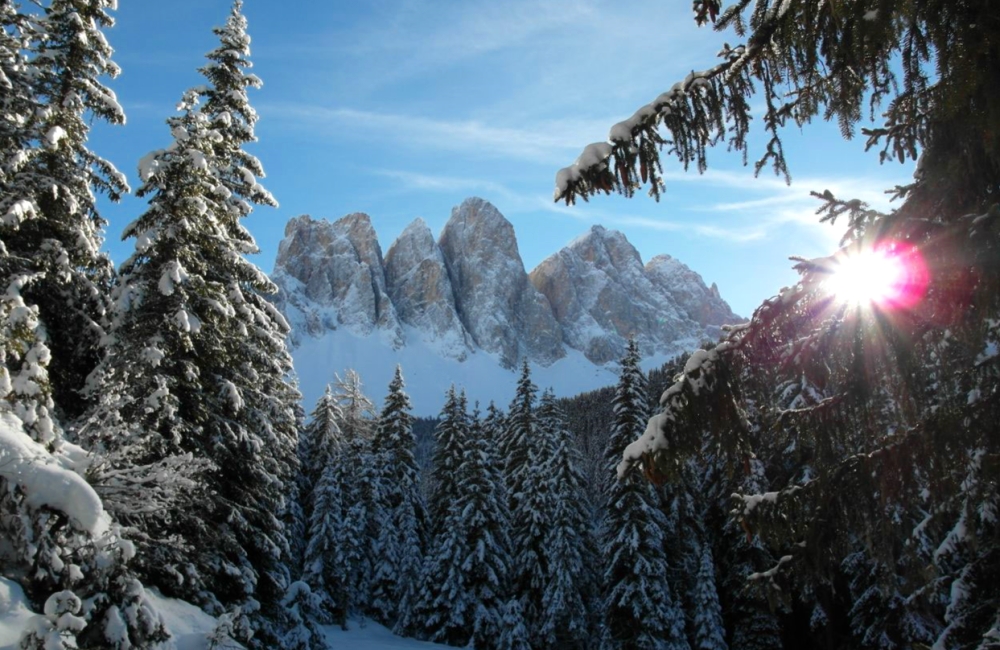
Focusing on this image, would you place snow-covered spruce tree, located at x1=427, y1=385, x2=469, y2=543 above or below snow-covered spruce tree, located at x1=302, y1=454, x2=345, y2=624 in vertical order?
above

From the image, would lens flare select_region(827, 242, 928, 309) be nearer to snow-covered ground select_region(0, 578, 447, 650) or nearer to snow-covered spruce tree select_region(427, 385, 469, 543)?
snow-covered ground select_region(0, 578, 447, 650)

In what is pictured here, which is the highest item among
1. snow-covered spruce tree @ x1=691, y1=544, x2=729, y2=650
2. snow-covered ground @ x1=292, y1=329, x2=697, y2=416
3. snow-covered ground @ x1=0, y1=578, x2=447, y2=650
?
snow-covered ground @ x1=292, y1=329, x2=697, y2=416

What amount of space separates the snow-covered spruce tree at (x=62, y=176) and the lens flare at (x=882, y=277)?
11.7 m

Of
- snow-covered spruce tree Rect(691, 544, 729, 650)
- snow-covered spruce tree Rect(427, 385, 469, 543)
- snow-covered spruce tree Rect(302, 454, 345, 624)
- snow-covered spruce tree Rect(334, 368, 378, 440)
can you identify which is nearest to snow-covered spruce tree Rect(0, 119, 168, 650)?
snow-covered spruce tree Rect(691, 544, 729, 650)

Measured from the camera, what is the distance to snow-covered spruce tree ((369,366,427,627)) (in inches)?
1272

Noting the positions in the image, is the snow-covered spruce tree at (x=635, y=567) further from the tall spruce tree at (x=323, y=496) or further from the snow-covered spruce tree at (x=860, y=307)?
the snow-covered spruce tree at (x=860, y=307)

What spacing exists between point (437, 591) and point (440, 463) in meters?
6.14

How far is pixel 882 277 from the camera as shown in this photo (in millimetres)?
3426

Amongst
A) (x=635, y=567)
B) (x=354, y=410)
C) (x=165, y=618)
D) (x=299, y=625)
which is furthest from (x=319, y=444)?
(x=165, y=618)

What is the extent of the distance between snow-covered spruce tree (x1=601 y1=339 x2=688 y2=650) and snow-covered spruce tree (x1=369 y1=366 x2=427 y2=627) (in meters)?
12.1

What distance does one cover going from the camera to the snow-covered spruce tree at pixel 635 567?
71.5 ft

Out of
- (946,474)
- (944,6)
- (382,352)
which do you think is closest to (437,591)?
(946,474)

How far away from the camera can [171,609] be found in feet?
30.7

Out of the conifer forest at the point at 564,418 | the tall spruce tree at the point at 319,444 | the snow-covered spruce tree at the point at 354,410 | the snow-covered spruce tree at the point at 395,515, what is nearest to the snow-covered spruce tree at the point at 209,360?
the conifer forest at the point at 564,418
